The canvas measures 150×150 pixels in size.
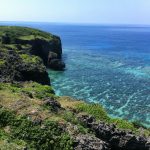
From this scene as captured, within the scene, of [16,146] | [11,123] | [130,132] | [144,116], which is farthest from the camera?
[144,116]

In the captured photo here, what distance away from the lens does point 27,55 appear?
95375 mm

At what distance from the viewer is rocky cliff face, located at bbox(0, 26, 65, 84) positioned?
231 feet

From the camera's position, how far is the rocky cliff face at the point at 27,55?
7050 cm

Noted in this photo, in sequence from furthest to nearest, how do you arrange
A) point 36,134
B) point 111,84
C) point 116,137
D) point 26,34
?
point 26,34 < point 111,84 < point 116,137 < point 36,134

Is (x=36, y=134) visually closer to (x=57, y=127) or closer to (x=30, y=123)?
(x=30, y=123)

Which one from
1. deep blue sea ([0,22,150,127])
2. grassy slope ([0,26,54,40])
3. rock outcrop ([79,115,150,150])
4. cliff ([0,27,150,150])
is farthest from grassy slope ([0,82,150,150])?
grassy slope ([0,26,54,40])

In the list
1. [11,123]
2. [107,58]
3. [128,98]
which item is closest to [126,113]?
[128,98]

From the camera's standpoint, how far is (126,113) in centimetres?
6419

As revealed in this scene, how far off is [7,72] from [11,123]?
116 feet

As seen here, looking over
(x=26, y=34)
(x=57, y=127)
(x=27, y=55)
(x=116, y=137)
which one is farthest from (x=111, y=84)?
(x=26, y=34)

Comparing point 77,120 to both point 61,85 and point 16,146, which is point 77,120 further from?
point 61,85

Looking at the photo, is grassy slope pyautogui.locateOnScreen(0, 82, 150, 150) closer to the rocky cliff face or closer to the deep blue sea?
the rocky cliff face

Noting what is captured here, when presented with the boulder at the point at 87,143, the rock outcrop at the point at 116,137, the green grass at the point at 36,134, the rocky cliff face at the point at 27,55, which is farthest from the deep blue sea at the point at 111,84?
the green grass at the point at 36,134

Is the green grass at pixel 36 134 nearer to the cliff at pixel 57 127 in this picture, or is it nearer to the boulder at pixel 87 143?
the cliff at pixel 57 127
